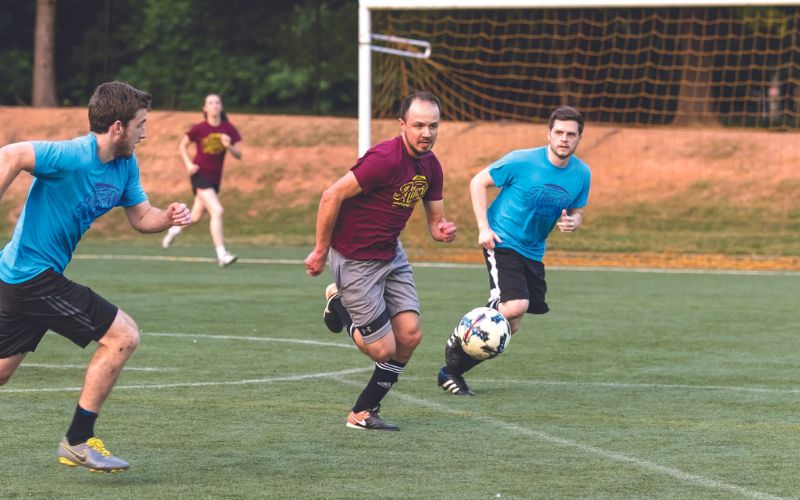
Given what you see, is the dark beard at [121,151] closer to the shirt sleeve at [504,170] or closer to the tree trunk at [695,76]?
the shirt sleeve at [504,170]

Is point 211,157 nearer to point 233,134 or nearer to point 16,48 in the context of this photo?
point 233,134

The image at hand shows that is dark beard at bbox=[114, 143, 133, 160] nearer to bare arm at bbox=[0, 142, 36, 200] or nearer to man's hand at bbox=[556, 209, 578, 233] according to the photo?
bare arm at bbox=[0, 142, 36, 200]

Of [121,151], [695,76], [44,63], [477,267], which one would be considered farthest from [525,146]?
[121,151]

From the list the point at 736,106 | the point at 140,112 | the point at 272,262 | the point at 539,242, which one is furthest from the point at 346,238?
the point at 736,106

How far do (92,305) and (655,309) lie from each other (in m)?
7.99

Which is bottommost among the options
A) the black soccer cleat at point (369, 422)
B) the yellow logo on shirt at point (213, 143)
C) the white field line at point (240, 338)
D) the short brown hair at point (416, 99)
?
the white field line at point (240, 338)

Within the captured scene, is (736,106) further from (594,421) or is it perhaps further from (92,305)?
(92,305)

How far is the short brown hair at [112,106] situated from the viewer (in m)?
4.98

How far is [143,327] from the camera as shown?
9.96 metres

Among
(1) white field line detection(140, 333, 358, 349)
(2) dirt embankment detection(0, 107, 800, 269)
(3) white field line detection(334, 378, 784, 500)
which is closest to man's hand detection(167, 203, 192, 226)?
(3) white field line detection(334, 378, 784, 500)

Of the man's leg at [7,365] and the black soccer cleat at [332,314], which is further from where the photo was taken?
the black soccer cleat at [332,314]

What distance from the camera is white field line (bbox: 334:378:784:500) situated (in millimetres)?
4949

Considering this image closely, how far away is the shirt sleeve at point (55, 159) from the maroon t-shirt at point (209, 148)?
10458 millimetres

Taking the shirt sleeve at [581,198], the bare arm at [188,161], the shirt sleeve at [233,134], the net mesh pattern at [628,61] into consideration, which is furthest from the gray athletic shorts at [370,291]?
the net mesh pattern at [628,61]
